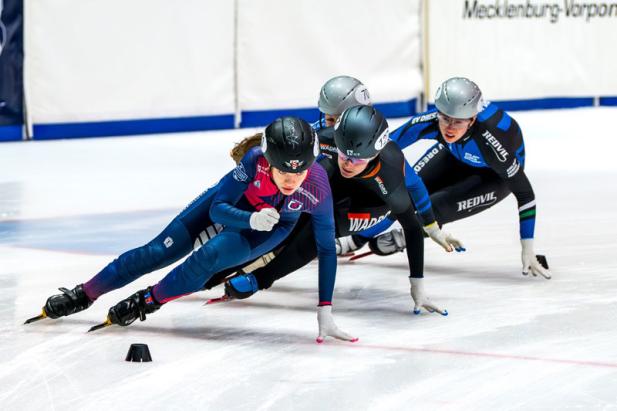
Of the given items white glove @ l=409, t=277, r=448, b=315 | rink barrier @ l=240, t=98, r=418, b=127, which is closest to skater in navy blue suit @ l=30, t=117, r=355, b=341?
white glove @ l=409, t=277, r=448, b=315

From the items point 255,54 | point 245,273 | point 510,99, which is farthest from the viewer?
point 510,99

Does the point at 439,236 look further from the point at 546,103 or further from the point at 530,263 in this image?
the point at 546,103

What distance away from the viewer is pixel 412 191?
5410mm

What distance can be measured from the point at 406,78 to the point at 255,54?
2.26 metres

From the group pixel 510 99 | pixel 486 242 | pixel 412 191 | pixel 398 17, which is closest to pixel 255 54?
pixel 398 17

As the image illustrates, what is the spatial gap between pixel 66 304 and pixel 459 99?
83.4 inches

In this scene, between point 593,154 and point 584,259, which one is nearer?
point 584,259

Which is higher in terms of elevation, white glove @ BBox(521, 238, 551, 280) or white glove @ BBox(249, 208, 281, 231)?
white glove @ BBox(249, 208, 281, 231)

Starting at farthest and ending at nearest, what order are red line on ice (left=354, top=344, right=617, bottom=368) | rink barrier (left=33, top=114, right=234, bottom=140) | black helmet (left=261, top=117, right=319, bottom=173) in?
rink barrier (left=33, top=114, right=234, bottom=140) < black helmet (left=261, top=117, right=319, bottom=173) < red line on ice (left=354, top=344, right=617, bottom=368)

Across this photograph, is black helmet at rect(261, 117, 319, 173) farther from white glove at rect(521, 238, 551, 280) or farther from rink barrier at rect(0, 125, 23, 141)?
rink barrier at rect(0, 125, 23, 141)

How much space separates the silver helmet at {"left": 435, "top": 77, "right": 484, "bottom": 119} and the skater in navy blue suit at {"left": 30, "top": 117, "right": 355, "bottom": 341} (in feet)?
4.09

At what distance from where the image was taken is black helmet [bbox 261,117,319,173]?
13.7 ft

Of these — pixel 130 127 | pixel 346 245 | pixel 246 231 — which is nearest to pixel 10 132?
pixel 130 127

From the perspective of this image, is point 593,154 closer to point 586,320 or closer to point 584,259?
point 584,259
